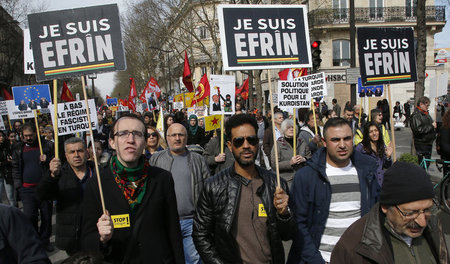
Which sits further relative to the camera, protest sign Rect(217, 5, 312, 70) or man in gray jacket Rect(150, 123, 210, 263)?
man in gray jacket Rect(150, 123, 210, 263)

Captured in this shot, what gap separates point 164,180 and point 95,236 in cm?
57

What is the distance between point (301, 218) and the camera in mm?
3018

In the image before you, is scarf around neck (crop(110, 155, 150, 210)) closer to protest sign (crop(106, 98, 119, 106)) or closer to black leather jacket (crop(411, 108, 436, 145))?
black leather jacket (crop(411, 108, 436, 145))

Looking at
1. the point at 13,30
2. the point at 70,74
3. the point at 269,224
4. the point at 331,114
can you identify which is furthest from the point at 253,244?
the point at 13,30

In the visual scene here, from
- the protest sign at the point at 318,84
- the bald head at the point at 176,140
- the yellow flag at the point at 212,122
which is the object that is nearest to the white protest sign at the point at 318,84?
the protest sign at the point at 318,84

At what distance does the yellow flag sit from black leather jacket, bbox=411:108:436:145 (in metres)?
4.36

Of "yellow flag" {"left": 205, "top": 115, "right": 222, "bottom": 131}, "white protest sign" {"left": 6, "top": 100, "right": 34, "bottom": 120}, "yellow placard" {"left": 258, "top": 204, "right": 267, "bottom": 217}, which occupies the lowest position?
"yellow placard" {"left": 258, "top": 204, "right": 267, "bottom": 217}

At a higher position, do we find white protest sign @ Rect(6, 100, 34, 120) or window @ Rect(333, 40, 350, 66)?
window @ Rect(333, 40, 350, 66)

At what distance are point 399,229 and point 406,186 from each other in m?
0.23

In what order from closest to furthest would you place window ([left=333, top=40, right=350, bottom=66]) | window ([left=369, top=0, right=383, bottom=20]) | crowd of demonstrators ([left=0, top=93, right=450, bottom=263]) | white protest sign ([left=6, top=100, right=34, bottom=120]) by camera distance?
crowd of demonstrators ([left=0, top=93, right=450, bottom=263]) < white protest sign ([left=6, top=100, right=34, bottom=120]) < window ([left=333, top=40, right=350, bottom=66]) < window ([left=369, top=0, right=383, bottom=20])

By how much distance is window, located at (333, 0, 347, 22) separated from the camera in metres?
32.3

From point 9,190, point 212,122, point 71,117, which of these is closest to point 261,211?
point 71,117

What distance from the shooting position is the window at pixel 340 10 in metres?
→ 32.3

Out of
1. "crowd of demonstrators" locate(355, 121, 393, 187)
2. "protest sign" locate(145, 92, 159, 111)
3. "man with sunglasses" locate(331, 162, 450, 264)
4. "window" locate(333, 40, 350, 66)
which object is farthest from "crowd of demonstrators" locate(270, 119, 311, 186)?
"window" locate(333, 40, 350, 66)
